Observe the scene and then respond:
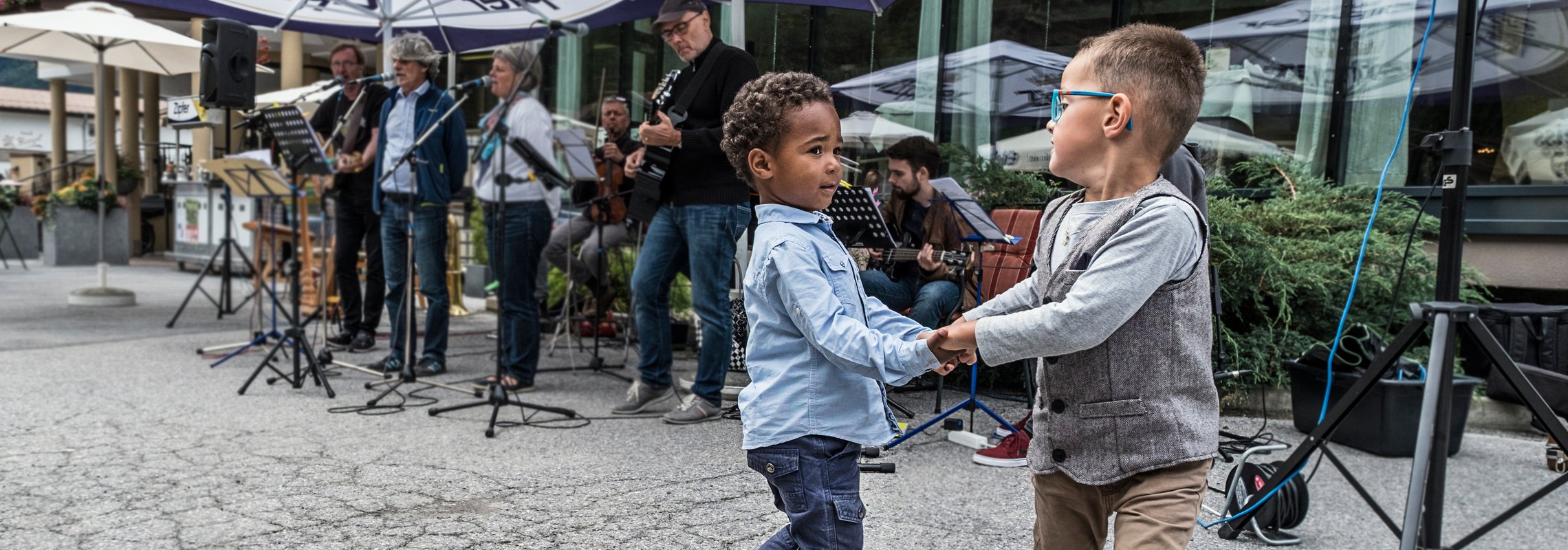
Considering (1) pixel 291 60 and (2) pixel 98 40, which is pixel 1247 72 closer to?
(2) pixel 98 40

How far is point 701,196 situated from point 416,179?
6.24 feet

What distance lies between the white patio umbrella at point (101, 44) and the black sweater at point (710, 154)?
19.4 feet

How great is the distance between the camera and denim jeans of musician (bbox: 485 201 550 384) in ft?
19.6

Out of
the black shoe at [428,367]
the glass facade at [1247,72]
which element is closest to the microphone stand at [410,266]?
the black shoe at [428,367]

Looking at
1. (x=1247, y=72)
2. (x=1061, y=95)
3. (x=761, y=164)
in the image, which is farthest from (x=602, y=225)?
(x=1061, y=95)

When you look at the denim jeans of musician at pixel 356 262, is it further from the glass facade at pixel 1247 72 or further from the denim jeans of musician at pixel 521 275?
the glass facade at pixel 1247 72

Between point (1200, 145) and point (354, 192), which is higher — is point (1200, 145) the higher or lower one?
the higher one

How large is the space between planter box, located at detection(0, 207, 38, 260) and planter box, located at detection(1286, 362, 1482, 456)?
786 inches

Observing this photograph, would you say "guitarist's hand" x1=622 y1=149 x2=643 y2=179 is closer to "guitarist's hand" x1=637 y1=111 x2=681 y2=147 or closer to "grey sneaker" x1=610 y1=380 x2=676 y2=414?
"guitarist's hand" x1=637 y1=111 x2=681 y2=147

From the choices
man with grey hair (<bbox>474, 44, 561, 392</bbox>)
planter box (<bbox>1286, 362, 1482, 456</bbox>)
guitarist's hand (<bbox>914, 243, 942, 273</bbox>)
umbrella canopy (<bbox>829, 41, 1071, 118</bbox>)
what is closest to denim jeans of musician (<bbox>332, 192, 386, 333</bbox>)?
man with grey hair (<bbox>474, 44, 561, 392</bbox>)

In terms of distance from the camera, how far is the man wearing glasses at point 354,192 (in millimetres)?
7121

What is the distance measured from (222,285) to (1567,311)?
9.76m

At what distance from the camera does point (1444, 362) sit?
2625 mm

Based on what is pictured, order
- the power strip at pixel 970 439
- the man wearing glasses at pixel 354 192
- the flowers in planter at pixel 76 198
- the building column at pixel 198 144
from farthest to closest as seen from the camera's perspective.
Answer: the flowers in planter at pixel 76 198 → the building column at pixel 198 144 → the man wearing glasses at pixel 354 192 → the power strip at pixel 970 439
